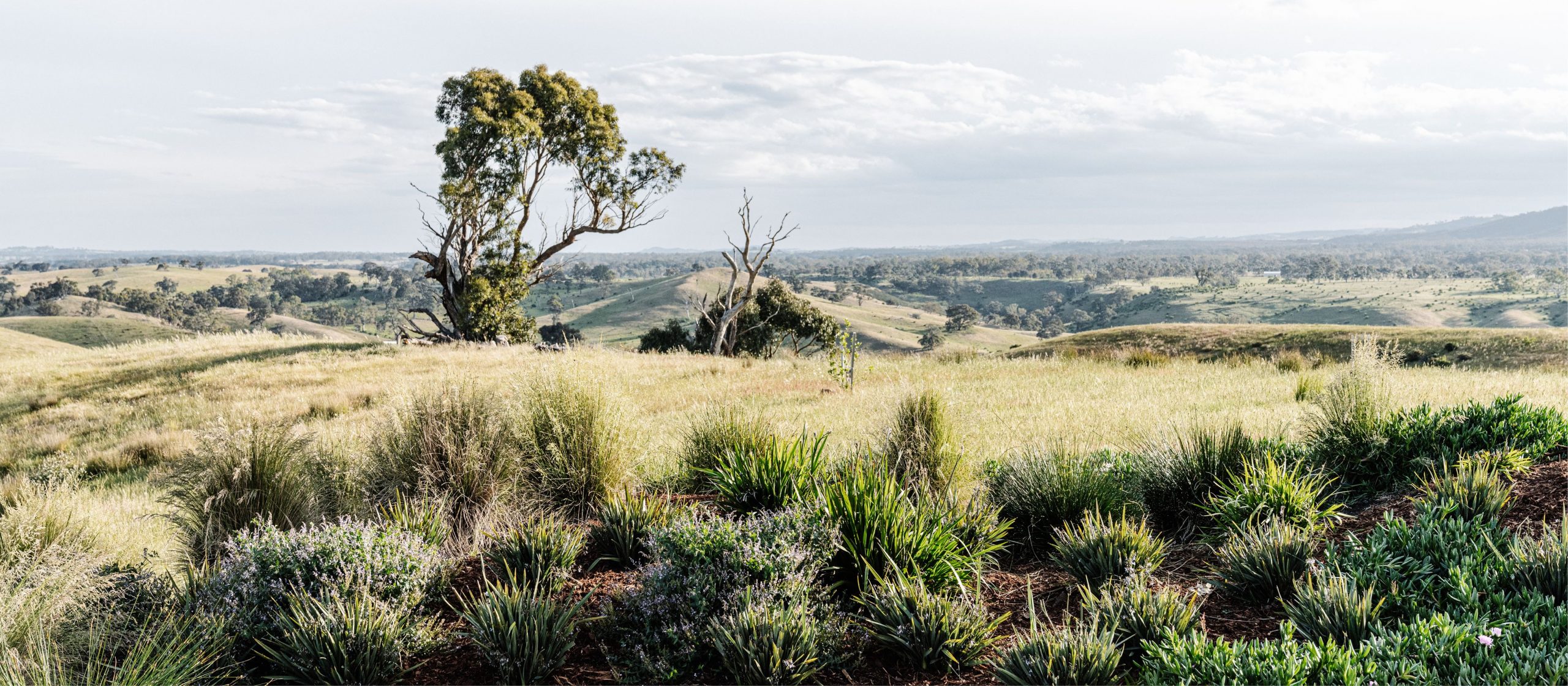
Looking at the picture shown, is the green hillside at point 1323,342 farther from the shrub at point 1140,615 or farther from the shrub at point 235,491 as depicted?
the shrub at point 235,491

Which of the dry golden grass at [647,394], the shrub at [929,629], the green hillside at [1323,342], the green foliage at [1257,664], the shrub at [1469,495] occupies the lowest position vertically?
the green hillside at [1323,342]

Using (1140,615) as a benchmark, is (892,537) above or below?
above

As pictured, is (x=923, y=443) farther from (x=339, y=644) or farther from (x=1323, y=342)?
(x=1323, y=342)

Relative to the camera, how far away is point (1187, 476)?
578cm

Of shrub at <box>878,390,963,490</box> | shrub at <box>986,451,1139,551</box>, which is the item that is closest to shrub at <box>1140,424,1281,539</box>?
shrub at <box>986,451,1139,551</box>

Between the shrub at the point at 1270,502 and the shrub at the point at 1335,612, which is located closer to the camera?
the shrub at the point at 1335,612

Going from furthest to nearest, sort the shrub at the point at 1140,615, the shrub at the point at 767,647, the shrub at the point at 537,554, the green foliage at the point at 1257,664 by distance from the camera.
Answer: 1. the shrub at the point at 537,554
2. the shrub at the point at 1140,615
3. the shrub at the point at 767,647
4. the green foliage at the point at 1257,664

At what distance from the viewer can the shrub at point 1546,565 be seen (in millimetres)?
3828

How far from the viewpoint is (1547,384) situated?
41.0 ft

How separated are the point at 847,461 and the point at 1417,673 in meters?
3.09

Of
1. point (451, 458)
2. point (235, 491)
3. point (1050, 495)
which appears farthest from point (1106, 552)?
point (235, 491)

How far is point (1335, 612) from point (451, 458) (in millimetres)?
5197

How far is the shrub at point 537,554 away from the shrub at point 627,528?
23 centimetres

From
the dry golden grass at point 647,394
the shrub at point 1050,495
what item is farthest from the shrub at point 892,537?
the dry golden grass at point 647,394
